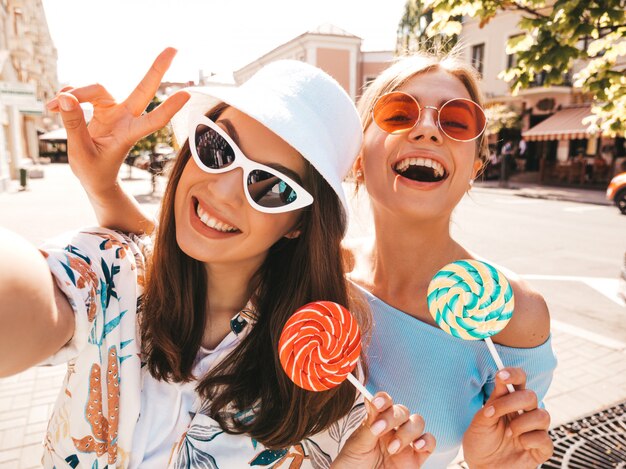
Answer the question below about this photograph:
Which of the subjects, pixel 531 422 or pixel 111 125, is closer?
pixel 531 422

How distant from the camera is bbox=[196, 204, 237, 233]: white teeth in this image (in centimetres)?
148

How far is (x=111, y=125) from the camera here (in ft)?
4.87

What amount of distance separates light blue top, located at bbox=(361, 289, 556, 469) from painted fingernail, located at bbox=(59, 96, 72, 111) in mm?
1368

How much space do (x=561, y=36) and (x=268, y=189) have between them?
2.35m

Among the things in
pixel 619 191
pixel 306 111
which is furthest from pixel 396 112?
pixel 619 191

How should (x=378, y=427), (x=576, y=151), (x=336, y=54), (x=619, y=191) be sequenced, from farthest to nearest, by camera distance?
(x=336, y=54) → (x=576, y=151) → (x=619, y=191) → (x=378, y=427)

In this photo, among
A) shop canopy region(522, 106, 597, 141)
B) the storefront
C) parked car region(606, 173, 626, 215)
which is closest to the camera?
parked car region(606, 173, 626, 215)

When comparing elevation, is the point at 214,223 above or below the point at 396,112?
below

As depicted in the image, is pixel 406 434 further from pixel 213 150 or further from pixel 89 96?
pixel 89 96

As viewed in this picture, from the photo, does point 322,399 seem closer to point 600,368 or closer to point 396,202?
point 396,202

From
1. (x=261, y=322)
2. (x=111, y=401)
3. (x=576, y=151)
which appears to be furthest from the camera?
(x=576, y=151)

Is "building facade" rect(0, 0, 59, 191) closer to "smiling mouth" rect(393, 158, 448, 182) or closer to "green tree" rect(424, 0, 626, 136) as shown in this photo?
"green tree" rect(424, 0, 626, 136)

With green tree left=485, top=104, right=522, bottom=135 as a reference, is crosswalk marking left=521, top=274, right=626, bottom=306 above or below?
below

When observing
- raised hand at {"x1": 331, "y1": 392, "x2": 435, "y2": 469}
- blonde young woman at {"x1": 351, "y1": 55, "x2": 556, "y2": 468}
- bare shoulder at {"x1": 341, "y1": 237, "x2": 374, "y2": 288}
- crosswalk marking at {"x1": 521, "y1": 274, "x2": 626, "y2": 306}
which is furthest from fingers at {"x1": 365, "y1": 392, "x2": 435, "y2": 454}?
crosswalk marking at {"x1": 521, "y1": 274, "x2": 626, "y2": 306}
